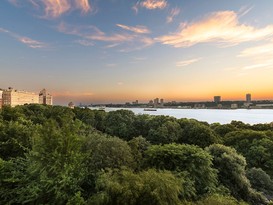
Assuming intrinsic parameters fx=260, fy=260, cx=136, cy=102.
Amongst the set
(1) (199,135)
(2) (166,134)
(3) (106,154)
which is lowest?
(2) (166,134)

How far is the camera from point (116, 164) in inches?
830

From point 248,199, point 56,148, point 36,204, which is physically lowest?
point 248,199

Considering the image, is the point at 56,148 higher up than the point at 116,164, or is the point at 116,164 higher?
the point at 56,148

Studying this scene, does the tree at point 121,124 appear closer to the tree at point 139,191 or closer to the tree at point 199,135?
the tree at point 199,135

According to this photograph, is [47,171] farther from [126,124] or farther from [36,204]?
[126,124]

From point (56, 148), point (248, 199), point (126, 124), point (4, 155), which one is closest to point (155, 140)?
point (126, 124)

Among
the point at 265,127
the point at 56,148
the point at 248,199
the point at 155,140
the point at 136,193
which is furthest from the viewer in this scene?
the point at 265,127

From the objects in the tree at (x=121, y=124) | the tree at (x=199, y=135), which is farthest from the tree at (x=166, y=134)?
the tree at (x=121, y=124)

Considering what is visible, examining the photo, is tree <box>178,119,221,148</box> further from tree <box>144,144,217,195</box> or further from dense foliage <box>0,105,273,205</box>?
tree <box>144,144,217,195</box>

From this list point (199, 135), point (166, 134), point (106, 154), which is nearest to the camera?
point (106, 154)

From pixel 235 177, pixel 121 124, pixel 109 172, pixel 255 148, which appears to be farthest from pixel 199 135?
pixel 109 172

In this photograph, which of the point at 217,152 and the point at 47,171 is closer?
the point at 47,171

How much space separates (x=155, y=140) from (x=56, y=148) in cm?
3083

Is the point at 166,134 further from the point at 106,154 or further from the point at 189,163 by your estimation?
the point at 106,154
